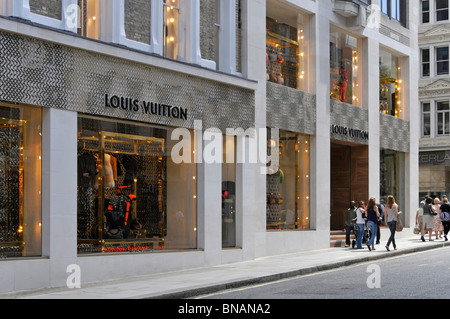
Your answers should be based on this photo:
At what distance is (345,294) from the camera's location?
13.6m

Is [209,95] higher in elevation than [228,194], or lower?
higher

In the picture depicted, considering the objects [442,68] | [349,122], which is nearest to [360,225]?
[349,122]

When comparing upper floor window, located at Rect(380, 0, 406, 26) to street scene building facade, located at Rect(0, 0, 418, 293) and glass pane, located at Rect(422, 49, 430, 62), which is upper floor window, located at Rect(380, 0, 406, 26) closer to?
street scene building facade, located at Rect(0, 0, 418, 293)

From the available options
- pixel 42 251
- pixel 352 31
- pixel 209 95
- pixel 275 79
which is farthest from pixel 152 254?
pixel 352 31

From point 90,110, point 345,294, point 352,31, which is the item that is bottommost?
point 345,294

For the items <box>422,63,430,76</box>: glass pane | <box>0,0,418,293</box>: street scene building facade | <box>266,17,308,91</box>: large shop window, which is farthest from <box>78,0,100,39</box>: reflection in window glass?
<box>422,63,430,76</box>: glass pane

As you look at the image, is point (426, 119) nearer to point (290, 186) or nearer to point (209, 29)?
point (290, 186)

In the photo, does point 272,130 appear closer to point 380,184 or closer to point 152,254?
point 152,254

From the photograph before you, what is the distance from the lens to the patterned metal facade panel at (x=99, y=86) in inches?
575

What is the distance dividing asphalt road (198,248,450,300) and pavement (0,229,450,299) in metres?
0.36

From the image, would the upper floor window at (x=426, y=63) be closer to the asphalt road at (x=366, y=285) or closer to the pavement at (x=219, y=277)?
the pavement at (x=219, y=277)

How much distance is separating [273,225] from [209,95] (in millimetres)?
5611

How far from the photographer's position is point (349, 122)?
28.3 meters

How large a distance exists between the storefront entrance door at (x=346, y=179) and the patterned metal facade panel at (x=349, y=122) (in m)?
0.75
